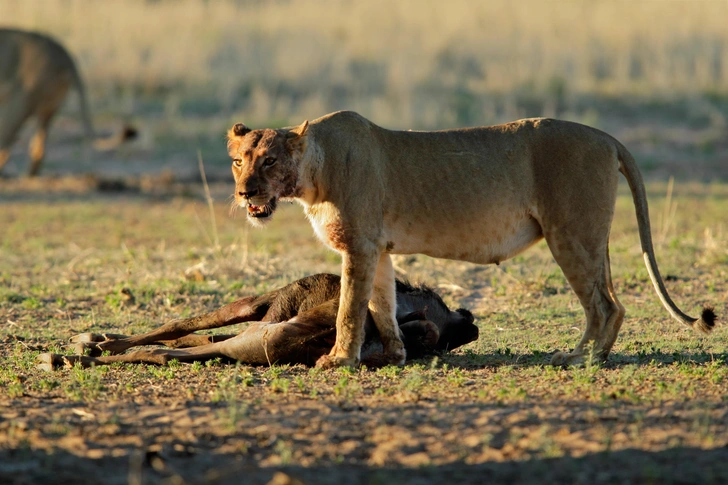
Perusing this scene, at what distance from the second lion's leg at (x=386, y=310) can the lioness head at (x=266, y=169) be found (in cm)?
82

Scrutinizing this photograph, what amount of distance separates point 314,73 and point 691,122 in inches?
294

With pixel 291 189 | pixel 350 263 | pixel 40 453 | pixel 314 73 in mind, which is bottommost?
pixel 40 453

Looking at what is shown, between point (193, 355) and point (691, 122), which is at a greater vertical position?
point (691, 122)

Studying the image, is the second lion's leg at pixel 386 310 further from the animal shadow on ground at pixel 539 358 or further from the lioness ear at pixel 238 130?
the lioness ear at pixel 238 130

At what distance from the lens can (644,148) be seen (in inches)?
689

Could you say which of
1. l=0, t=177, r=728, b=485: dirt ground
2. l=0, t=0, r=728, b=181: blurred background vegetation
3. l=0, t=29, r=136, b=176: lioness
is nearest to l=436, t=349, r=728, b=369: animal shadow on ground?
l=0, t=177, r=728, b=485: dirt ground

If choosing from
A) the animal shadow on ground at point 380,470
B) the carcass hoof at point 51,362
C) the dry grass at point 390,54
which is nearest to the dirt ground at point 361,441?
the animal shadow on ground at point 380,470

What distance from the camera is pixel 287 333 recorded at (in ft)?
19.7

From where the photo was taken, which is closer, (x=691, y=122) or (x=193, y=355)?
(x=193, y=355)

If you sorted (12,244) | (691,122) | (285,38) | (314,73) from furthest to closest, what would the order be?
1. (285,38)
2. (314,73)
3. (691,122)
4. (12,244)

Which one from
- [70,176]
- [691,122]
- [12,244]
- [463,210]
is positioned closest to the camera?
[463,210]

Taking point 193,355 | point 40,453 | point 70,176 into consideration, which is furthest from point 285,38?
point 40,453

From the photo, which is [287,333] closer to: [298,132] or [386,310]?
[386,310]

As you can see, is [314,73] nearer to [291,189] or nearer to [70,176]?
[70,176]
